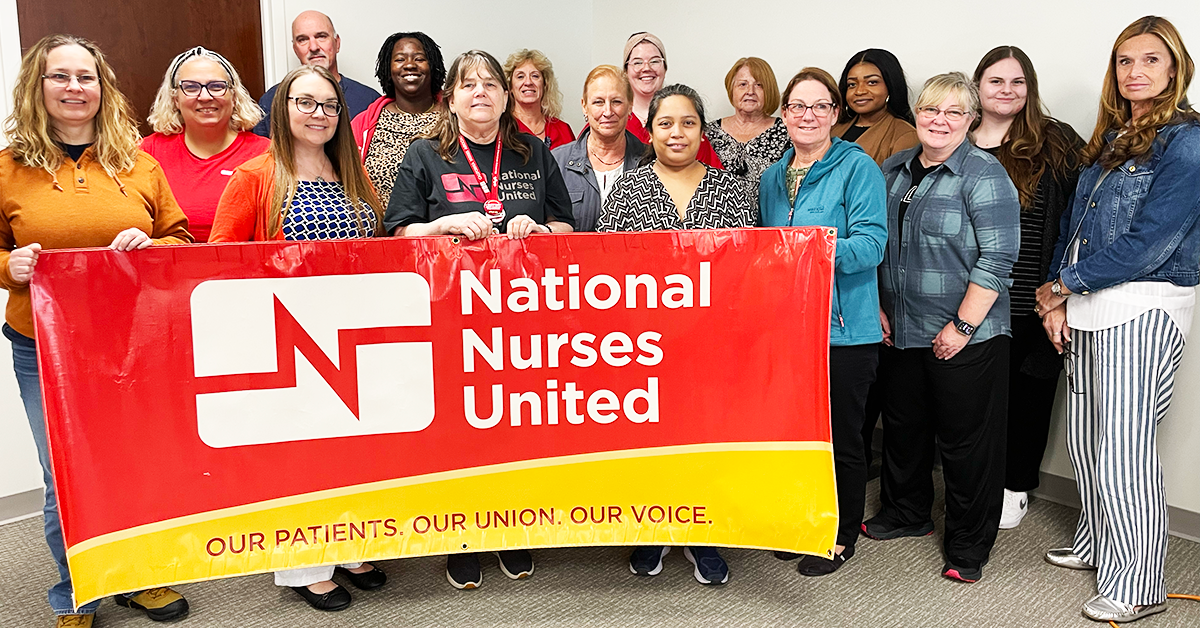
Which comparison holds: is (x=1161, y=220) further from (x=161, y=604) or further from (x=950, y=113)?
(x=161, y=604)

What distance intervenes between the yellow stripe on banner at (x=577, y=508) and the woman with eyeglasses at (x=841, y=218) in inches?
11.8

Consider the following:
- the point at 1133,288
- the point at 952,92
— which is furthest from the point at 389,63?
the point at 1133,288

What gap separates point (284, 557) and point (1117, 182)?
2.49 metres

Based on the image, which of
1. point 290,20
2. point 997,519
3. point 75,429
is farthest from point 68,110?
point 997,519

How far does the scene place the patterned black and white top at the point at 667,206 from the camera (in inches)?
104

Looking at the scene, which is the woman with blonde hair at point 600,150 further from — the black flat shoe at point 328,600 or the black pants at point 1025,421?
the black pants at point 1025,421

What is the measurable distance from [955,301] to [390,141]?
6.53 ft

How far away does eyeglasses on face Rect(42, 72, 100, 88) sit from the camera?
7.36ft

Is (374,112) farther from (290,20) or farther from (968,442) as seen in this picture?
(968,442)

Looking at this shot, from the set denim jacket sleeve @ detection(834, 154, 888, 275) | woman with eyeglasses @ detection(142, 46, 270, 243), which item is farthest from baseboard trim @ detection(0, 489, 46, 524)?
denim jacket sleeve @ detection(834, 154, 888, 275)

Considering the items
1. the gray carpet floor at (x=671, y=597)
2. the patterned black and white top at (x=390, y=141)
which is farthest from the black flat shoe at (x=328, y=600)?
the patterned black and white top at (x=390, y=141)

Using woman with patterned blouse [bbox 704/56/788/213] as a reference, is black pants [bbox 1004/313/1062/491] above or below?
below

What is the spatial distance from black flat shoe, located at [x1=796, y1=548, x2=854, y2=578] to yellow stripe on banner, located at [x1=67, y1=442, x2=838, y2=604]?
1.47ft

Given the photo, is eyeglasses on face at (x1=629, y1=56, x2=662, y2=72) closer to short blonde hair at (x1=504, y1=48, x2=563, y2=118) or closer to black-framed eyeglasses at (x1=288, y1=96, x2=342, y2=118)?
short blonde hair at (x1=504, y1=48, x2=563, y2=118)
